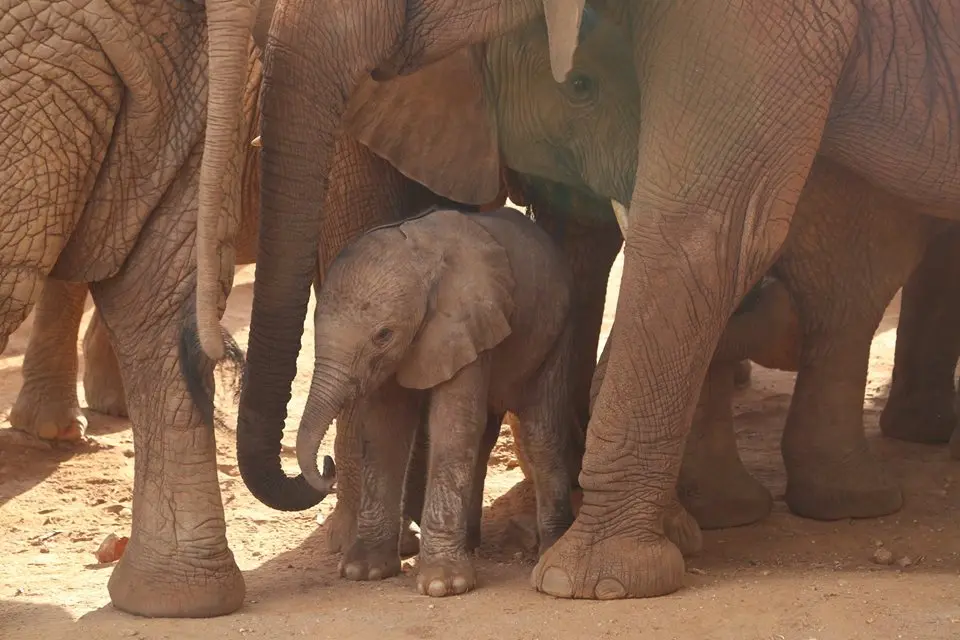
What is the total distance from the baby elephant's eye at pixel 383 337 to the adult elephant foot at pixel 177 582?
66 cm

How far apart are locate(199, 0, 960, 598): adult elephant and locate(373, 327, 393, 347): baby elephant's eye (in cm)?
27

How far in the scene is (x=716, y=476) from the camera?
573 cm

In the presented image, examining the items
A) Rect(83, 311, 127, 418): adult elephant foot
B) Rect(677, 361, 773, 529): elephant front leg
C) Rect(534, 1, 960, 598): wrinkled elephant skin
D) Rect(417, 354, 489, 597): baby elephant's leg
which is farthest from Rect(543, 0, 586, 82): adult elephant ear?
Rect(83, 311, 127, 418): adult elephant foot

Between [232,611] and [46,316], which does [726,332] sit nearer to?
[232,611]

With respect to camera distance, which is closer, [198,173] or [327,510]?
[198,173]

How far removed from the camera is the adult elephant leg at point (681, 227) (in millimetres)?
4598

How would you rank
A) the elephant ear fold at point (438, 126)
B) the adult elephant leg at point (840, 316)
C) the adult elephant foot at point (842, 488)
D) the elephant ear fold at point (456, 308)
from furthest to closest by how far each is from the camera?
the adult elephant foot at point (842, 488) < the adult elephant leg at point (840, 316) < the elephant ear fold at point (438, 126) < the elephant ear fold at point (456, 308)

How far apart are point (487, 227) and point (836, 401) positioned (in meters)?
1.39

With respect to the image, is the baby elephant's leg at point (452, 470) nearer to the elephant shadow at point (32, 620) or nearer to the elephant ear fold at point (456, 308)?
the elephant ear fold at point (456, 308)

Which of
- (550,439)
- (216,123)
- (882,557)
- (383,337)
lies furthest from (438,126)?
(882,557)

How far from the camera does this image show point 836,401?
571 cm

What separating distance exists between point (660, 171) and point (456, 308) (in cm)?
66

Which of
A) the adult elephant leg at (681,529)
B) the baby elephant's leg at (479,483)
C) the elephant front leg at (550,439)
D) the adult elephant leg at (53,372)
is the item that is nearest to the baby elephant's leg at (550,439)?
the elephant front leg at (550,439)

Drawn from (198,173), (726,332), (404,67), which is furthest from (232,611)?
(726,332)
